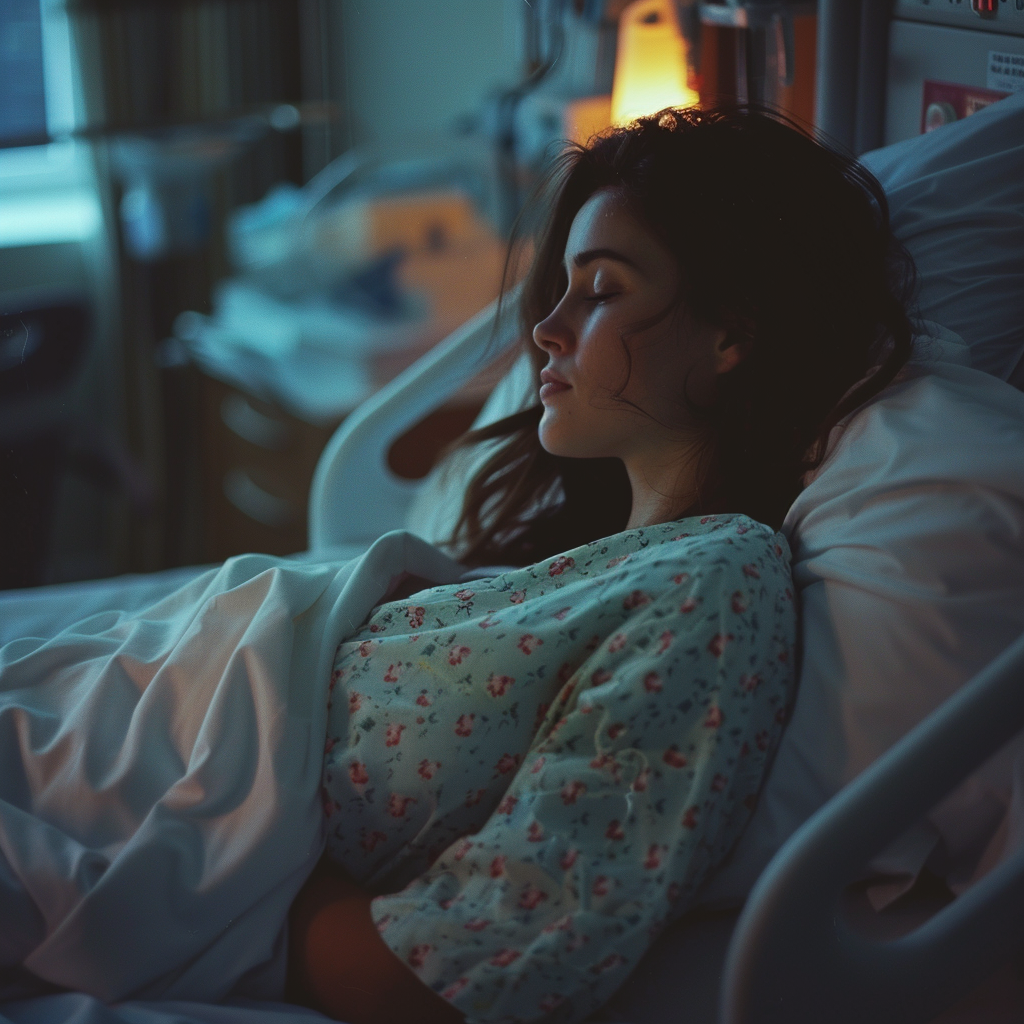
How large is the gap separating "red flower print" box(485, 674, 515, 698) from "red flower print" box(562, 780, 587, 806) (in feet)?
0.32

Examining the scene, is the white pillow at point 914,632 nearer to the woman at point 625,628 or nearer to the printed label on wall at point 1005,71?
the woman at point 625,628

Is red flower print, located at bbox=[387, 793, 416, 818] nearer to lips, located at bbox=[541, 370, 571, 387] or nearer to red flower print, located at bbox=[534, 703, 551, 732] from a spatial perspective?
red flower print, located at bbox=[534, 703, 551, 732]

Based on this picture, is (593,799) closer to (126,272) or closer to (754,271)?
(754,271)

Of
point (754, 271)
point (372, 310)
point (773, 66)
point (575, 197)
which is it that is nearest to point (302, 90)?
point (372, 310)

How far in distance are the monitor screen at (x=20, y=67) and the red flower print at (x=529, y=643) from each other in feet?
7.55

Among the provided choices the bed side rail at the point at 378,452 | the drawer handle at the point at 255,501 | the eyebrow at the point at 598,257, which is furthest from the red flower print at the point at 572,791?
the drawer handle at the point at 255,501

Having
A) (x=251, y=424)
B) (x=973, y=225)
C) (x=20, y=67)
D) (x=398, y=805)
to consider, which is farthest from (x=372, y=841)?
(x=20, y=67)

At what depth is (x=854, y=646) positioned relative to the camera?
778 millimetres

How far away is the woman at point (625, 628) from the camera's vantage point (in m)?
0.70

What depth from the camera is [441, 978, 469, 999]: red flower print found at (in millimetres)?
688

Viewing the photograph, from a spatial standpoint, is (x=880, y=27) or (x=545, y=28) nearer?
(x=880, y=27)

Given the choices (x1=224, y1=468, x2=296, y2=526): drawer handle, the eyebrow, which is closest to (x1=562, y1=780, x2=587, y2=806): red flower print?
the eyebrow

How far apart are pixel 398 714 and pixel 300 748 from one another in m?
0.08

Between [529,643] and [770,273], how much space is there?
0.39 metres
